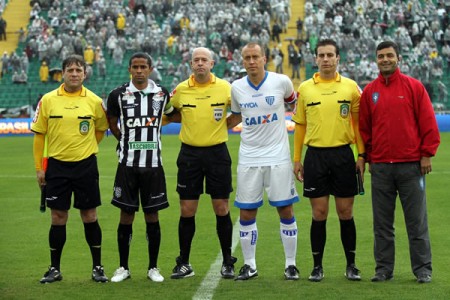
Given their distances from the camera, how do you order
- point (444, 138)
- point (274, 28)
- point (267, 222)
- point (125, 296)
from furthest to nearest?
point (274, 28)
point (444, 138)
point (267, 222)
point (125, 296)

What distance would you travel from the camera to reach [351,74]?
132ft

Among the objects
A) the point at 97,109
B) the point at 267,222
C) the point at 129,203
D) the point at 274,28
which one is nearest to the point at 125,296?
the point at 129,203

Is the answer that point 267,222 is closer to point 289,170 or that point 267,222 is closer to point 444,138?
point 289,170

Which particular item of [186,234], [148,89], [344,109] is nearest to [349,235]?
[344,109]

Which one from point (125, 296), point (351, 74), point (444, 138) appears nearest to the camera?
point (125, 296)

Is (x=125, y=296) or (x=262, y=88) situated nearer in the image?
(x=125, y=296)

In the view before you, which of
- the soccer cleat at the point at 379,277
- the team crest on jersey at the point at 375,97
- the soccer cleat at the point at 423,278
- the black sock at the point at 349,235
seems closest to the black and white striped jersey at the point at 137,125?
the black sock at the point at 349,235

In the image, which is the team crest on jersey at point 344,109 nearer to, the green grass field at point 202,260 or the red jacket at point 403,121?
the red jacket at point 403,121

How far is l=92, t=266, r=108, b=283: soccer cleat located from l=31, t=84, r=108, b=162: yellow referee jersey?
3.53 ft

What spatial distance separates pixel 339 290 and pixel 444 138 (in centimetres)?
2220

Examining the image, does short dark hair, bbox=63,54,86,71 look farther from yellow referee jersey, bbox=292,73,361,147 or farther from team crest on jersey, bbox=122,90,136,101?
yellow referee jersey, bbox=292,73,361,147

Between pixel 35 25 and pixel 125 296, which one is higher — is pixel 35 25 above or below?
above

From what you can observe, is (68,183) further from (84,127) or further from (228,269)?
(228,269)

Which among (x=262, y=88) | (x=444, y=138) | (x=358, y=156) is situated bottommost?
(x=444, y=138)
